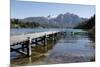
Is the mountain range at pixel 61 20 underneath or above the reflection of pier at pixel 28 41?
above

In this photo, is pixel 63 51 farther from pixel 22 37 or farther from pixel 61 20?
pixel 22 37

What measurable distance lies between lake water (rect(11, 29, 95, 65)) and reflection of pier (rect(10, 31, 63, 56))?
0.05m

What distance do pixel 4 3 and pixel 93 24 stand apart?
1113mm

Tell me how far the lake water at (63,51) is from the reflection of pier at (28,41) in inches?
1.8

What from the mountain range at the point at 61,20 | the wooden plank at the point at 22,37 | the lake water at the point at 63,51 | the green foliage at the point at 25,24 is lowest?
the lake water at the point at 63,51

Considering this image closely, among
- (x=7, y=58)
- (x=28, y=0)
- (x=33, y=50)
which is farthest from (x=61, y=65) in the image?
(x=28, y=0)

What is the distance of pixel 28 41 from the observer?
7.22 feet

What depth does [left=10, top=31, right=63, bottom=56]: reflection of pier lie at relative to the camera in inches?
84.6

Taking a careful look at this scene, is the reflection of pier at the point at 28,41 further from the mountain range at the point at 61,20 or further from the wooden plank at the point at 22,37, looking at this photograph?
the mountain range at the point at 61,20

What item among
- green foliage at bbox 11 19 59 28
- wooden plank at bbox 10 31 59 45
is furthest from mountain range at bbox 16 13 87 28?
wooden plank at bbox 10 31 59 45

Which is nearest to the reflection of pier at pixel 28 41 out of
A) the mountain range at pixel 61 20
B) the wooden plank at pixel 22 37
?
the wooden plank at pixel 22 37

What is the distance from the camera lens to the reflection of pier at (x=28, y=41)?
215 cm

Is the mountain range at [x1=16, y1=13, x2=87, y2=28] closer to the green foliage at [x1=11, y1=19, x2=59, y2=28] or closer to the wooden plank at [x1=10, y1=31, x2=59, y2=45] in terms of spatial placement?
the green foliage at [x1=11, y1=19, x2=59, y2=28]

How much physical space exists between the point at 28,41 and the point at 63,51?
44 cm
